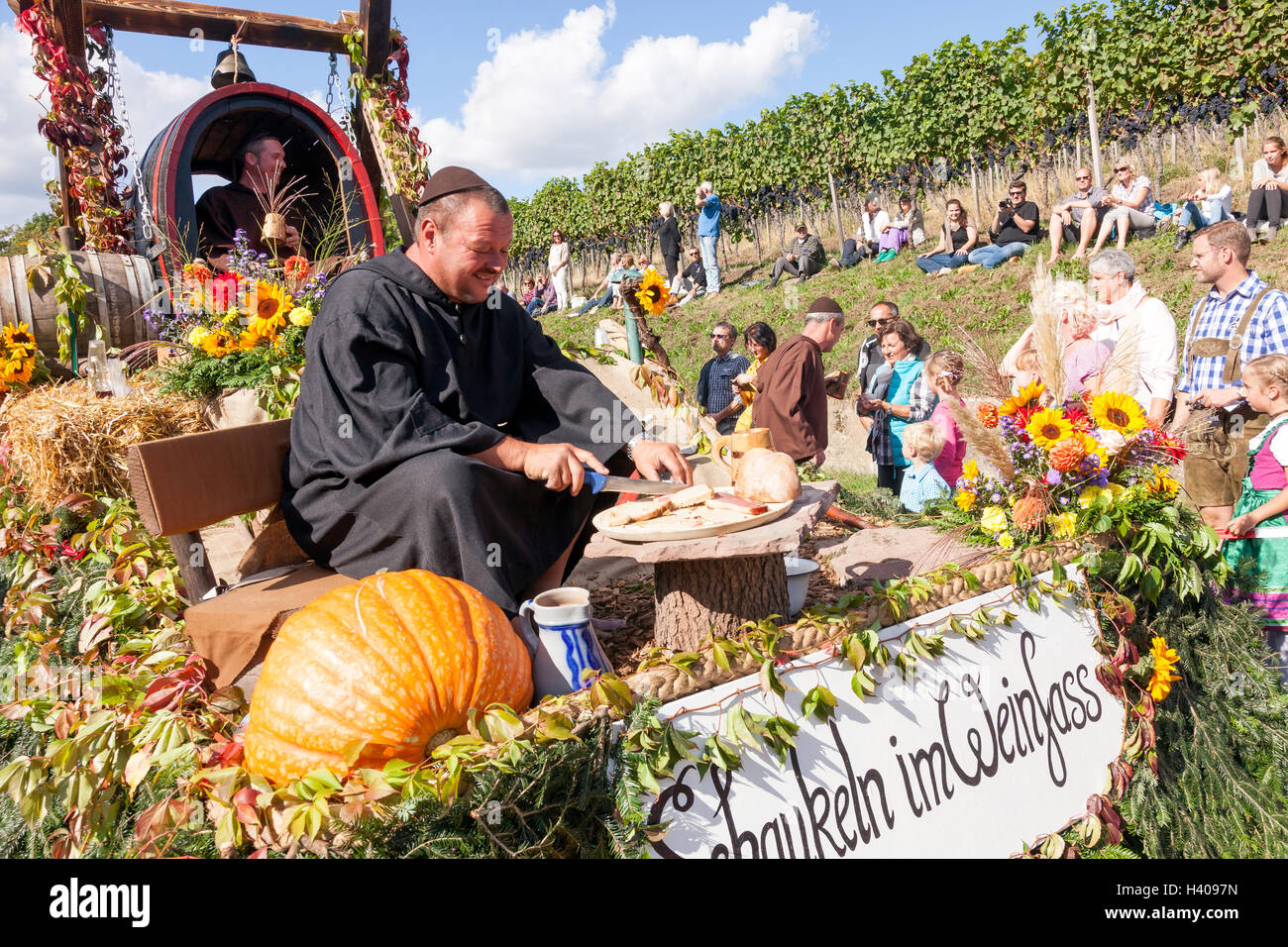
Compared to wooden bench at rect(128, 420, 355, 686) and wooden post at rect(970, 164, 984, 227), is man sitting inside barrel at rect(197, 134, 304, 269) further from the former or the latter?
wooden post at rect(970, 164, 984, 227)

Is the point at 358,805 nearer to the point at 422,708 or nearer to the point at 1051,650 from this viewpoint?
the point at 422,708

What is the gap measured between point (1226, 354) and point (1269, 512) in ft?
4.00

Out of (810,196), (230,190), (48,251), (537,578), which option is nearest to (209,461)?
(537,578)

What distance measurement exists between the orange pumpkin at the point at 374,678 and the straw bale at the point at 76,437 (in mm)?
2850

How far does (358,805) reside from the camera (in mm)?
1723

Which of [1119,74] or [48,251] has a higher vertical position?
[1119,74]

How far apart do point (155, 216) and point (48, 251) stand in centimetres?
93

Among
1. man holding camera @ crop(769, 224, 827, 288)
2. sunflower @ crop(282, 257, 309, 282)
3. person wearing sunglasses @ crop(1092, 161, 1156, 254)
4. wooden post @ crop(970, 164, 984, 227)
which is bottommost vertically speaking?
sunflower @ crop(282, 257, 309, 282)

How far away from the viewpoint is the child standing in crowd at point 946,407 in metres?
5.22

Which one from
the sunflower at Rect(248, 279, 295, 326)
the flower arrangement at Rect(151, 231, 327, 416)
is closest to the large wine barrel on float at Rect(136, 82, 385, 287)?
the flower arrangement at Rect(151, 231, 327, 416)

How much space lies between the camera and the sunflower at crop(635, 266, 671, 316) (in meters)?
6.09

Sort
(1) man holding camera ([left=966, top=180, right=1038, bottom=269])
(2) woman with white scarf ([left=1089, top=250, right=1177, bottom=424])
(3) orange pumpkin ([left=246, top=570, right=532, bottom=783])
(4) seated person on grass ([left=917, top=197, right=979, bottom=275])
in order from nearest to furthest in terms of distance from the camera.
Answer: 1. (3) orange pumpkin ([left=246, top=570, right=532, bottom=783])
2. (2) woman with white scarf ([left=1089, top=250, right=1177, bottom=424])
3. (1) man holding camera ([left=966, top=180, right=1038, bottom=269])
4. (4) seated person on grass ([left=917, top=197, right=979, bottom=275])

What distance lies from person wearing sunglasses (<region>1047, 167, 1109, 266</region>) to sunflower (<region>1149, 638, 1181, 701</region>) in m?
10.1

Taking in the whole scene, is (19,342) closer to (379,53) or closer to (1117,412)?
(379,53)
